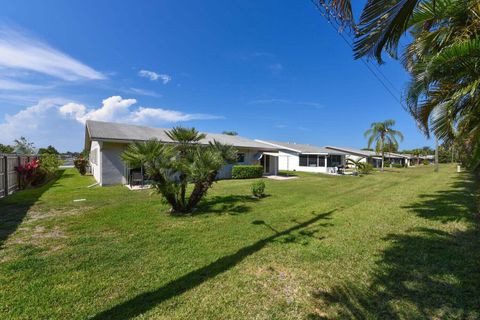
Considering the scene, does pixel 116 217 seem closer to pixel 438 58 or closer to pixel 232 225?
pixel 232 225

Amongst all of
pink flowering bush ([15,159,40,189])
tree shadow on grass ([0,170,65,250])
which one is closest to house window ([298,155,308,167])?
pink flowering bush ([15,159,40,189])

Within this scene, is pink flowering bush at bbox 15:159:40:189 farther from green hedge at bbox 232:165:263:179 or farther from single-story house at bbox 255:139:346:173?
single-story house at bbox 255:139:346:173

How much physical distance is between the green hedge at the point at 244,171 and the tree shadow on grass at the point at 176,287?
1510cm

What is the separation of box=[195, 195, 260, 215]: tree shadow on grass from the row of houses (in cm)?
199

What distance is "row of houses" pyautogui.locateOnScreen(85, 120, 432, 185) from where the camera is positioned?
48.9ft

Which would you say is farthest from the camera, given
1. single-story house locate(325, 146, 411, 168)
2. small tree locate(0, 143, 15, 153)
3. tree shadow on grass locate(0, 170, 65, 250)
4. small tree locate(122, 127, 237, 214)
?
single-story house locate(325, 146, 411, 168)

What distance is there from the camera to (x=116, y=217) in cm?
788

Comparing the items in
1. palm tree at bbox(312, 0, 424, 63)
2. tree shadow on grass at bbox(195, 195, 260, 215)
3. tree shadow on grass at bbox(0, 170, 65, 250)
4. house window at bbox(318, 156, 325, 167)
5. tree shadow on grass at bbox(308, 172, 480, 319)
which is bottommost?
tree shadow on grass at bbox(308, 172, 480, 319)

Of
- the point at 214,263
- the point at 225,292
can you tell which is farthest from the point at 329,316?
the point at 214,263

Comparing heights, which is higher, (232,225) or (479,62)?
(479,62)

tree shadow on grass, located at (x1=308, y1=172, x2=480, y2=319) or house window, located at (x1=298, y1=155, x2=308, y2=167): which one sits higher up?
house window, located at (x1=298, y1=155, x2=308, y2=167)

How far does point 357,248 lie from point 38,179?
684 inches

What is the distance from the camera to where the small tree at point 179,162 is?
7.75 meters

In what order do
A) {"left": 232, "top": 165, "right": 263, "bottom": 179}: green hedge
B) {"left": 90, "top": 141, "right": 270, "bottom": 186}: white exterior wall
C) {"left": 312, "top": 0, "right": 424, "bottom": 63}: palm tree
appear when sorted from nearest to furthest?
{"left": 312, "top": 0, "right": 424, "bottom": 63}: palm tree, {"left": 90, "top": 141, "right": 270, "bottom": 186}: white exterior wall, {"left": 232, "top": 165, "right": 263, "bottom": 179}: green hedge
